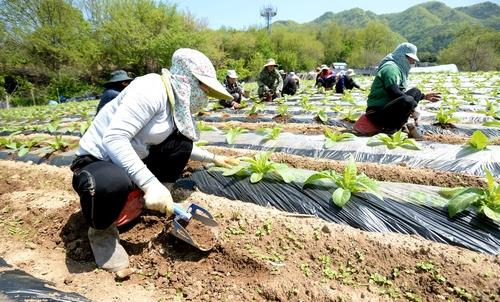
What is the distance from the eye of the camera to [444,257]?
177 centimetres

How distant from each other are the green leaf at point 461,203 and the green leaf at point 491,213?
8 centimetres

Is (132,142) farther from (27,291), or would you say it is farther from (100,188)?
(27,291)

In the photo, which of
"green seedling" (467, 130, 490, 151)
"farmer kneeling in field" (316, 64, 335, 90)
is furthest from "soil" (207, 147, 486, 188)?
"farmer kneeling in field" (316, 64, 335, 90)

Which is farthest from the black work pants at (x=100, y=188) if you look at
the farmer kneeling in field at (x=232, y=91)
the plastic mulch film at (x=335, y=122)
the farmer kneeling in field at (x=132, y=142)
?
the farmer kneeling in field at (x=232, y=91)

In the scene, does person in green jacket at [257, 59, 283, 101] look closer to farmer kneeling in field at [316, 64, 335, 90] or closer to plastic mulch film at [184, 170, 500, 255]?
farmer kneeling in field at [316, 64, 335, 90]

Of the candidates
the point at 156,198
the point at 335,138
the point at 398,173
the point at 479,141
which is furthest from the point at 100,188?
the point at 479,141

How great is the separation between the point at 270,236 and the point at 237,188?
0.66 m

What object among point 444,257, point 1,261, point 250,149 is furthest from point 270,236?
point 250,149

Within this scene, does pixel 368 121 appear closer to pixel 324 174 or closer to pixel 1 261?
pixel 324 174

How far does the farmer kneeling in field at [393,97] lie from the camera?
4074mm

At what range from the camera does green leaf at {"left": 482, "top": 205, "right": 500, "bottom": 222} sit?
1825 millimetres

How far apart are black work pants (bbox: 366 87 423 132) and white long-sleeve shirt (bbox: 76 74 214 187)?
303 centimetres

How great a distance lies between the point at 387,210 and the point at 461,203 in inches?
16.9

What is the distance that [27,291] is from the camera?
1437mm
